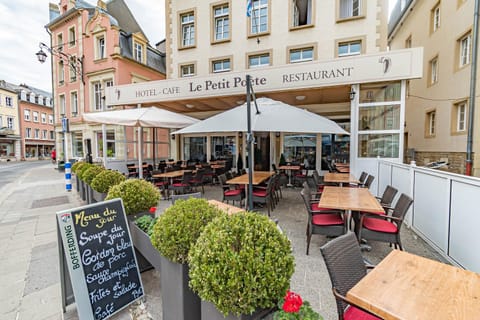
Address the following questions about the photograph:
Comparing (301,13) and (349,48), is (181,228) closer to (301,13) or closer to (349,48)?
(349,48)

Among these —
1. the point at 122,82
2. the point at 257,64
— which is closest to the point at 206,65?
the point at 257,64

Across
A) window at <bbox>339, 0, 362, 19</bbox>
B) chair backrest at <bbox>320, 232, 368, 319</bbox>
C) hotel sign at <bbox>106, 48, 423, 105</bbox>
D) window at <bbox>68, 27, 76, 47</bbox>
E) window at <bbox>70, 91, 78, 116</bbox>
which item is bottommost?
chair backrest at <bbox>320, 232, 368, 319</bbox>

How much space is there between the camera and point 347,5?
8.87m

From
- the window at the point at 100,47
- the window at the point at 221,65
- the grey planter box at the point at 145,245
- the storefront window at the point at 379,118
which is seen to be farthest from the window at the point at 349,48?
the window at the point at 100,47

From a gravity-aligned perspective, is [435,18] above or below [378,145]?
above

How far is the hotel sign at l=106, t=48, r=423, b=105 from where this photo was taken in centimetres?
555

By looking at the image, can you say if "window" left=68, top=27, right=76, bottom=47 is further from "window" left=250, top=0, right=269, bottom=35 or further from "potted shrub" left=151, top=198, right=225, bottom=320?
"potted shrub" left=151, top=198, right=225, bottom=320

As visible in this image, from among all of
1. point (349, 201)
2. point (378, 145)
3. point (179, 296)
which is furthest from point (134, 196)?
point (378, 145)

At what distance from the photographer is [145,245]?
Result: 2.25 meters

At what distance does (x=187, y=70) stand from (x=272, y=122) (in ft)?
28.9

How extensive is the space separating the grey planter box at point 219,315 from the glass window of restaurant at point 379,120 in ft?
20.1

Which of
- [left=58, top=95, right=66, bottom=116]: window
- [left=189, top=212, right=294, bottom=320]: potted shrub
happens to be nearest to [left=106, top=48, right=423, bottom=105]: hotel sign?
[left=189, top=212, right=294, bottom=320]: potted shrub

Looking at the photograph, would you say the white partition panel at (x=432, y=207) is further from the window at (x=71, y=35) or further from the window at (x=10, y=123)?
the window at (x=10, y=123)

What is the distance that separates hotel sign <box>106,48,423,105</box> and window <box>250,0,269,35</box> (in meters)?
4.41
